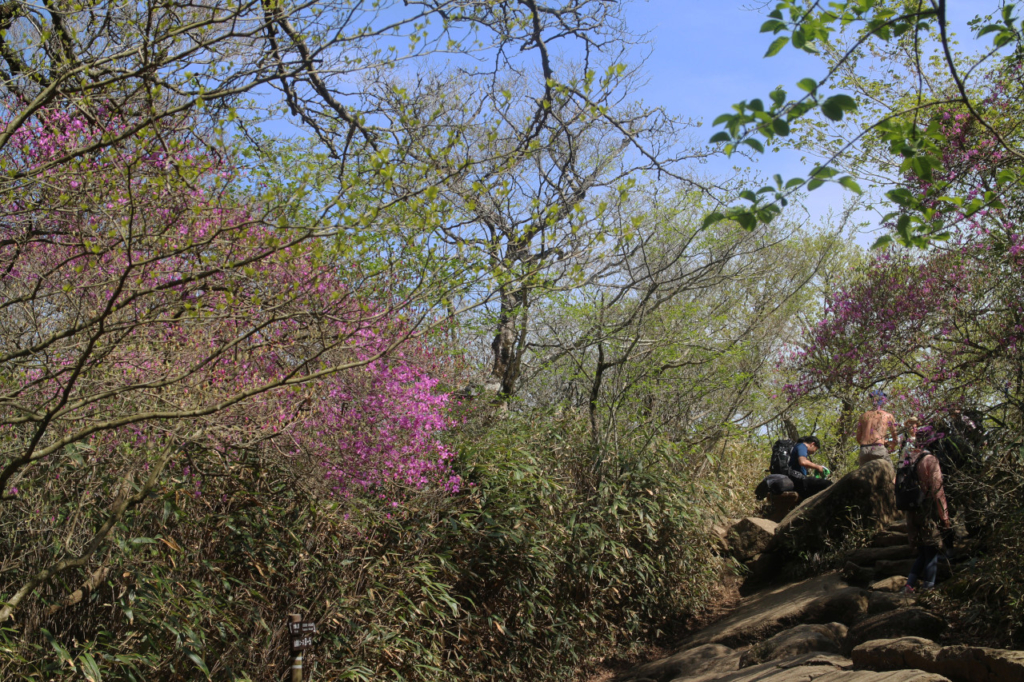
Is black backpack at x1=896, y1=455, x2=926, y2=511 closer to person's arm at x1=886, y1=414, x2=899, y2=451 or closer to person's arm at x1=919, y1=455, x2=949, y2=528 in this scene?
person's arm at x1=919, y1=455, x2=949, y2=528

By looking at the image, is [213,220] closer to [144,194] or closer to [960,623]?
[144,194]

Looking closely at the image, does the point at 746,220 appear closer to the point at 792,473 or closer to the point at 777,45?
the point at 777,45

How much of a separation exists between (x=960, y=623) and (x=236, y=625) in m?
5.03

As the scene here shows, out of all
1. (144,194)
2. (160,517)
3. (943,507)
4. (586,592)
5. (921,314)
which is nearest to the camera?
(144,194)

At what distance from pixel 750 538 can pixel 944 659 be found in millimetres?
5061

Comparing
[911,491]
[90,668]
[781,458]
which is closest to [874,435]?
[781,458]

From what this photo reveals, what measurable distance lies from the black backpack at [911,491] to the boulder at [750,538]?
9.75 ft

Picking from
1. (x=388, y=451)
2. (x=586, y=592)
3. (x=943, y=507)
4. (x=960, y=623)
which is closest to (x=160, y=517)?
(x=388, y=451)

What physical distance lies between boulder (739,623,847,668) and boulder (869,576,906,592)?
1.09 metres

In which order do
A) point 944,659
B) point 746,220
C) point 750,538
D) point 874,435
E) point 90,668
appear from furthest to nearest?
1. point 750,538
2. point 874,435
3. point 944,659
4. point 90,668
5. point 746,220

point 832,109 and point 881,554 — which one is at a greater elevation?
point 832,109

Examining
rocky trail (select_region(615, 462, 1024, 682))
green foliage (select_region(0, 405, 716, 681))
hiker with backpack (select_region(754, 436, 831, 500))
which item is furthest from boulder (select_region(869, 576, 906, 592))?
hiker with backpack (select_region(754, 436, 831, 500))

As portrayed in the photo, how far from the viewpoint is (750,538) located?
956 cm

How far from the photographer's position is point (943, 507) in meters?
6.32
